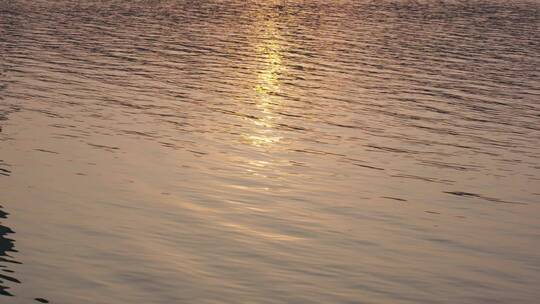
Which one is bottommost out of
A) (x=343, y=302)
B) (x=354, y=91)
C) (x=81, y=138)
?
(x=343, y=302)

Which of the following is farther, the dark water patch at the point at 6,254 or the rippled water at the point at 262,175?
the rippled water at the point at 262,175

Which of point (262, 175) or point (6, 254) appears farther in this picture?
point (262, 175)

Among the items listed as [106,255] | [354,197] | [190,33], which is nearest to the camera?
[106,255]

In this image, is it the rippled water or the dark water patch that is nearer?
the dark water patch

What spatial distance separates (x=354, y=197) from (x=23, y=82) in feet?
69.4

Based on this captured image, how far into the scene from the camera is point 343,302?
18062mm

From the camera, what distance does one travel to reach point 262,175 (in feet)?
91.2

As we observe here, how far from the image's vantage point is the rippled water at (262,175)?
19203 millimetres

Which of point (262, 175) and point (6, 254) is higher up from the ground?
point (262, 175)

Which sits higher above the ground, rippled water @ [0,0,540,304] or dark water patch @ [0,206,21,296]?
rippled water @ [0,0,540,304]

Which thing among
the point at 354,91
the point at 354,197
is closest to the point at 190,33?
the point at 354,91

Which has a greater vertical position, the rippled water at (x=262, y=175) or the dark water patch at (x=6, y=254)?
the rippled water at (x=262, y=175)

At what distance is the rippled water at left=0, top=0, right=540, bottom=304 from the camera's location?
19.2 m

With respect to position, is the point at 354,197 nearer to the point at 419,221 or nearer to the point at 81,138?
the point at 419,221
